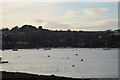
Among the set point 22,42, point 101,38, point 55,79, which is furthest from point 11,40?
point 55,79

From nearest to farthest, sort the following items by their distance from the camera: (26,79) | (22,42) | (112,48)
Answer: (26,79)
(22,42)
(112,48)

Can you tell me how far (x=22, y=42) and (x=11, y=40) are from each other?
11.9 m

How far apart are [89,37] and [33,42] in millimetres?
34300

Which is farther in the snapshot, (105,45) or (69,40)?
(105,45)

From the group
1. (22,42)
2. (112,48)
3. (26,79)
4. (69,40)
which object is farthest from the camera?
(112,48)

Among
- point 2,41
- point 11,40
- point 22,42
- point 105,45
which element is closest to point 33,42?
point 22,42

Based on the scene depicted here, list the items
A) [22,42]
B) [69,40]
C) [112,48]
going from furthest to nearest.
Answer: [112,48]
[22,42]
[69,40]

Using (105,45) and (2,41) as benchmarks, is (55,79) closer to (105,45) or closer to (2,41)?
(105,45)

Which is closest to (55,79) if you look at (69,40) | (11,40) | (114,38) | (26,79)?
(26,79)

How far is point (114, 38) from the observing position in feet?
565

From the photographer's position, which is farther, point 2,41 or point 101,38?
point 2,41

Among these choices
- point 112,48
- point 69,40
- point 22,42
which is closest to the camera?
point 69,40

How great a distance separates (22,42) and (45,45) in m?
14.5

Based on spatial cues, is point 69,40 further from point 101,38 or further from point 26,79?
point 26,79
